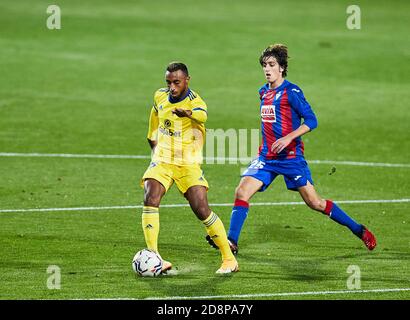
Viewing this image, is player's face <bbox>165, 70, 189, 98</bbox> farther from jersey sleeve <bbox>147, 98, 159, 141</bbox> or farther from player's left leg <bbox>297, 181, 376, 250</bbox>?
player's left leg <bbox>297, 181, 376, 250</bbox>

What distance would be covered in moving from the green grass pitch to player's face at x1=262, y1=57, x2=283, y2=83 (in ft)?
7.47

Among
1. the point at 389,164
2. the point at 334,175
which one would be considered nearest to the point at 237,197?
the point at 334,175

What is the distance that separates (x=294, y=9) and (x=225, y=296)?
104 feet

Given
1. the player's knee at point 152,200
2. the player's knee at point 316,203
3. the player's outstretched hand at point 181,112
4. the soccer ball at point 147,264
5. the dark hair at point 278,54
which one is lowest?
the soccer ball at point 147,264

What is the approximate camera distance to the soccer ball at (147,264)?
13.3 metres

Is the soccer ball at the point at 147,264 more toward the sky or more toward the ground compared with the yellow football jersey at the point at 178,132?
more toward the ground

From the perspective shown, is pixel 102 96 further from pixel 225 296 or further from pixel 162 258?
pixel 225 296

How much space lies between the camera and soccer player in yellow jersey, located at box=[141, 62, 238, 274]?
45.0 feet

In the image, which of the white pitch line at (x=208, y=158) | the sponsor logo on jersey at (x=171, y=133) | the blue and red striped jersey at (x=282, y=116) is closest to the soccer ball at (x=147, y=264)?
the sponsor logo on jersey at (x=171, y=133)

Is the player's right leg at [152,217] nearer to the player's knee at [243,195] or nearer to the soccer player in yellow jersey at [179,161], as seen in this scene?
the soccer player in yellow jersey at [179,161]

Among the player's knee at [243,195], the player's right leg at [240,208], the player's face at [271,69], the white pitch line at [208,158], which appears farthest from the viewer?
the white pitch line at [208,158]

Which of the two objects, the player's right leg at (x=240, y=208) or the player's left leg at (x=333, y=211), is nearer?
the player's right leg at (x=240, y=208)

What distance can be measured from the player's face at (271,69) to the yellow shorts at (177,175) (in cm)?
177

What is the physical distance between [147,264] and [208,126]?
1306 centimetres
